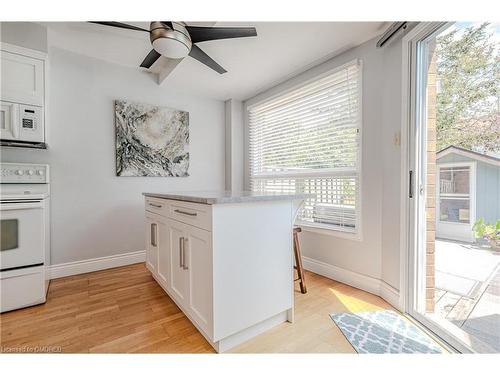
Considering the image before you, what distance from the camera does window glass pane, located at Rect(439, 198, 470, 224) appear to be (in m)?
1.43

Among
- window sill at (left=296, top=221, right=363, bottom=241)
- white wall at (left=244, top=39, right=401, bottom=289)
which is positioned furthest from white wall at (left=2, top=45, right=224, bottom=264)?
white wall at (left=244, top=39, right=401, bottom=289)

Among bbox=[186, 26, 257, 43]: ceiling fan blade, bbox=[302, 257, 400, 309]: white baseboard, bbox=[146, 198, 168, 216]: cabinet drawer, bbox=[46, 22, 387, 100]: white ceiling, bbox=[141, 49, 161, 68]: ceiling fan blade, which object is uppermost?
bbox=[46, 22, 387, 100]: white ceiling

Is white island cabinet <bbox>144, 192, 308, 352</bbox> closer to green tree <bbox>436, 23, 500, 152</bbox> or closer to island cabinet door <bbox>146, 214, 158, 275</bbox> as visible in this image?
island cabinet door <bbox>146, 214, 158, 275</bbox>

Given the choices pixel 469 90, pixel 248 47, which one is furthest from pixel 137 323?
pixel 469 90

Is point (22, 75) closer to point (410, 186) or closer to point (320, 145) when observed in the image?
→ point (320, 145)

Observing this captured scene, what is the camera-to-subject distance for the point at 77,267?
8.14ft

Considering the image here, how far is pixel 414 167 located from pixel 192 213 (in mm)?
1637

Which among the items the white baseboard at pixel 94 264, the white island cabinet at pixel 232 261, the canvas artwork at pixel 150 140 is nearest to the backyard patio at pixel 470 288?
the white island cabinet at pixel 232 261

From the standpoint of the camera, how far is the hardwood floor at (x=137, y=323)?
1.36 m

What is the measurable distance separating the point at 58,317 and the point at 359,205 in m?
2.63

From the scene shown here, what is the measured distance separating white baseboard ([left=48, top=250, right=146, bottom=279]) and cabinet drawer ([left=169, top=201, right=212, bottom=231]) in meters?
1.52

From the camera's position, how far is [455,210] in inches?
59.0

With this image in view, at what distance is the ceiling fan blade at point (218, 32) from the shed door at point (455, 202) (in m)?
1.66
